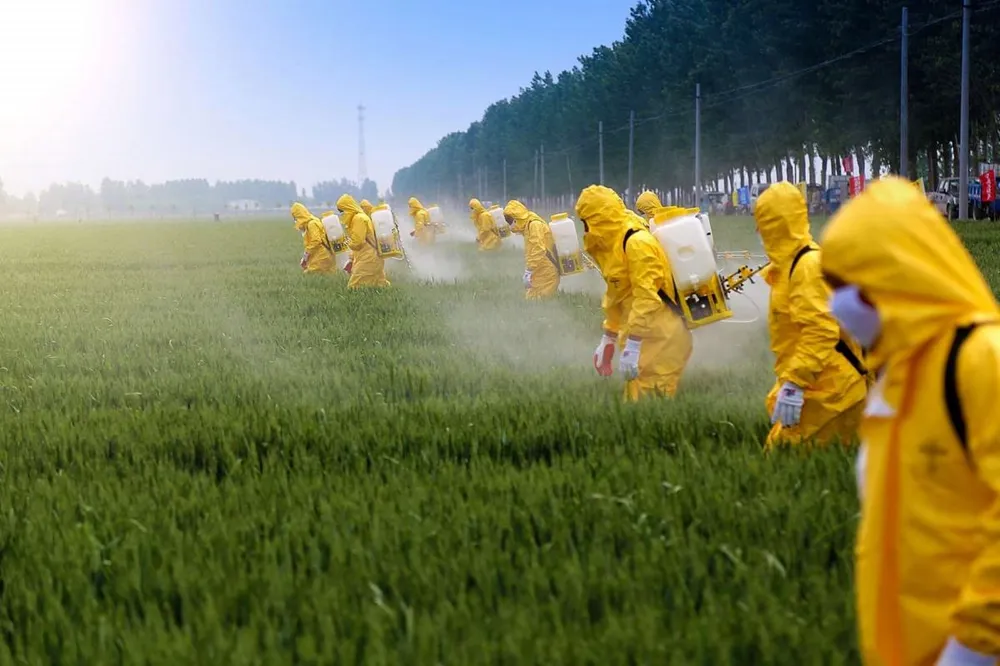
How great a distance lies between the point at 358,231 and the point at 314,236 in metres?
4.87

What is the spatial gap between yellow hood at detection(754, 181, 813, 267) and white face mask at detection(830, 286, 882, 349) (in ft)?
12.0

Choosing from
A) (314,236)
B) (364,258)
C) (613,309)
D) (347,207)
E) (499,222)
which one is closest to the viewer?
(613,309)

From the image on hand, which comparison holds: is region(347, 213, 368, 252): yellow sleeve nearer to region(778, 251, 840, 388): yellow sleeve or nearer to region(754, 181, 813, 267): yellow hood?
region(754, 181, 813, 267): yellow hood

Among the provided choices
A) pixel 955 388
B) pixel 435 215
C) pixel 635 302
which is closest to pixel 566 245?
pixel 635 302

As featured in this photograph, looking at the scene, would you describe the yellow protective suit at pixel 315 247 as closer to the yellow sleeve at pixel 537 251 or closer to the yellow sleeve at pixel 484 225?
the yellow sleeve at pixel 484 225

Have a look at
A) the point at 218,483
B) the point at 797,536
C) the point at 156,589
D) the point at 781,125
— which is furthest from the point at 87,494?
the point at 781,125

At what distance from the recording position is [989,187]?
36.8 m

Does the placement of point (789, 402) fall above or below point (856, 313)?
below

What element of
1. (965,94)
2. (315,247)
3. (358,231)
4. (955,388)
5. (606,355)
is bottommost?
(606,355)

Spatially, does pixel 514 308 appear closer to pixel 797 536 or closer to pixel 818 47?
pixel 797 536

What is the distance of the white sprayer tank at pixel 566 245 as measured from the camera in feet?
57.1

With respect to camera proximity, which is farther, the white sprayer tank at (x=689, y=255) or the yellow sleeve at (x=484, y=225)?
the yellow sleeve at (x=484, y=225)

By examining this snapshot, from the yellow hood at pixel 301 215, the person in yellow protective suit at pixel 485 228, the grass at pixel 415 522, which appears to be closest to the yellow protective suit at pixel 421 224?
the person in yellow protective suit at pixel 485 228

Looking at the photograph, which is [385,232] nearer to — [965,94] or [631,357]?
[631,357]
